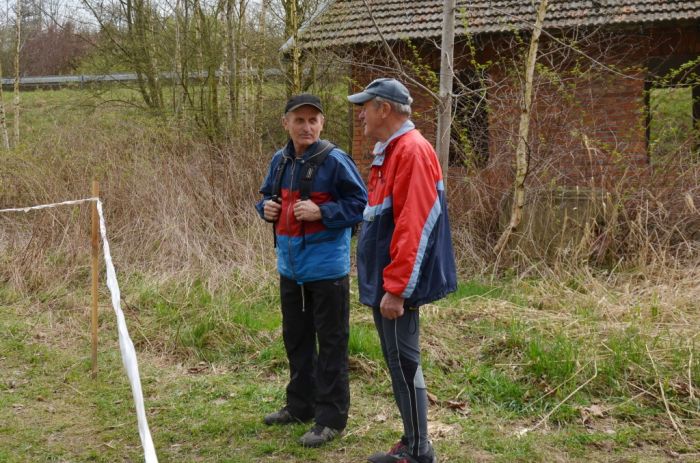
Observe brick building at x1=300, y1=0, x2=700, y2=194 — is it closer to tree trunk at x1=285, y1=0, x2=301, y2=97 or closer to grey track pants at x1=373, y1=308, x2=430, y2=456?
tree trunk at x1=285, y1=0, x2=301, y2=97

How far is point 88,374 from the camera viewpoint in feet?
17.9

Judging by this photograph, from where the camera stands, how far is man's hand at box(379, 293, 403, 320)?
331 cm

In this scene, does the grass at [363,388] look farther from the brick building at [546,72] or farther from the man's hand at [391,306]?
the brick building at [546,72]

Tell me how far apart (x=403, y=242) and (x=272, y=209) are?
1.13m

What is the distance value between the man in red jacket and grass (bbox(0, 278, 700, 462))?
0.69 m

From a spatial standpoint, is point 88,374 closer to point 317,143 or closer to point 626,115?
point 317,143

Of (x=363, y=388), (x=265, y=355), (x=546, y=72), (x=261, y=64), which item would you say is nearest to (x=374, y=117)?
(x=363, y=388)

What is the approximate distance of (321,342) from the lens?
414cm

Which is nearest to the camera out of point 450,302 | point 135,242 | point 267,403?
point 267,403

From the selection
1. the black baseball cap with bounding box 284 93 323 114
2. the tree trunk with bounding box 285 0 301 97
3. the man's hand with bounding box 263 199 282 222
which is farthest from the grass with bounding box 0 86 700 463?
the tree trunk with bounding box 285 0 301 97

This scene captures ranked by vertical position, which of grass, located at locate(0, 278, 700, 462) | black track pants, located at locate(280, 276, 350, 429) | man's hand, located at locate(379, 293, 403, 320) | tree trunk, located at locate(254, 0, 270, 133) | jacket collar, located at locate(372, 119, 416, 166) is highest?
tree trunk, located at locate(254, 0, 270, 133)

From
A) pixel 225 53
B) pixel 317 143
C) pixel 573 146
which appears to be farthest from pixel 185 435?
pixel 225 53

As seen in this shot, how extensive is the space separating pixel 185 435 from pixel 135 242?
191 inches

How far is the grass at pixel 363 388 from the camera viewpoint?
409cm
